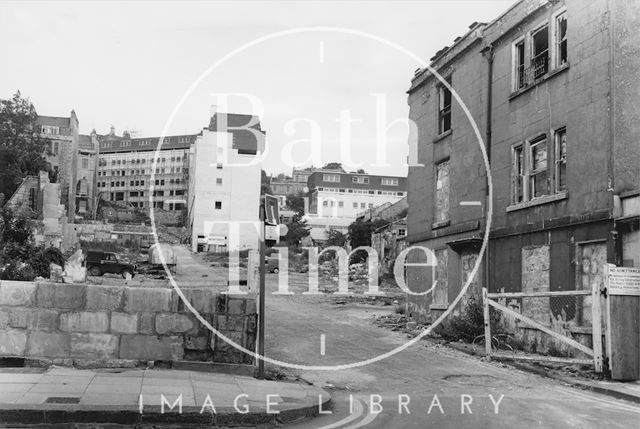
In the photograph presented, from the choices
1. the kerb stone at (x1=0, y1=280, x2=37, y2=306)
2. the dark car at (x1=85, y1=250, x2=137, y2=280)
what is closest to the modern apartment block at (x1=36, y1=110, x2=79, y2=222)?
the dark car at (x1=85, y1=250, x2=137, y2=280)

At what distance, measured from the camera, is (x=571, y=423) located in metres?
8.07

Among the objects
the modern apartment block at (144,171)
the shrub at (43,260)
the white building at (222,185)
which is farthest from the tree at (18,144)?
the shrub at (43,260)

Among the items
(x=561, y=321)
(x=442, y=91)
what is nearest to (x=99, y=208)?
(x=442, y=91)

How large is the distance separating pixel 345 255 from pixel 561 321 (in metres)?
42.5

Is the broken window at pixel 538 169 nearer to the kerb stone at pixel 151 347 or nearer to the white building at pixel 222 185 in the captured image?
the kerb stone at pixel 151 347

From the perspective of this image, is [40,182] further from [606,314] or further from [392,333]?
[606,314]

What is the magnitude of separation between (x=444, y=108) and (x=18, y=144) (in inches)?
2842

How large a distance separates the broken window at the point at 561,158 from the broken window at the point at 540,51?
1.78 meters

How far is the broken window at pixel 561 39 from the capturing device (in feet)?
51.0

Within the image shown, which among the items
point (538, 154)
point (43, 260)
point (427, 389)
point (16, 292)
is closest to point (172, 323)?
point (16, 292)

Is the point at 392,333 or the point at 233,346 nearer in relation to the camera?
the point at 233,346

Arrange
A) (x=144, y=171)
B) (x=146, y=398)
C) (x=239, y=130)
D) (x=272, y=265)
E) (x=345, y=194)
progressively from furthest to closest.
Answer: (x=144, y=171), (x=345, y=194), (x=239, y=130), (x=272, y=265), (x=146, y=398)

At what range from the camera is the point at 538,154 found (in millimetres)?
16312

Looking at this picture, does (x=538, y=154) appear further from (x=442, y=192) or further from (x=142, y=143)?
(x=142, y=143)
